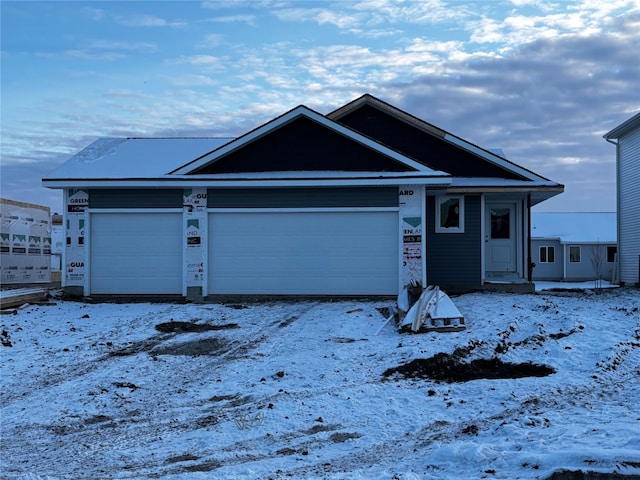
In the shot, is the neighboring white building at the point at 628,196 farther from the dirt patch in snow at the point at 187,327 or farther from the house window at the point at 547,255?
the dirt patch in snow at the point at 187,327

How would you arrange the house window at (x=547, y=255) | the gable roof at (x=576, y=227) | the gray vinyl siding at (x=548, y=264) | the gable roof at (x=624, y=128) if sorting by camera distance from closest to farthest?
the gable roof at (x=624, y=128)
the gable roof at (x=576, y=227)
the gray vinyl siding at (x=548, y=264)
the house window at (x=547, y=255)

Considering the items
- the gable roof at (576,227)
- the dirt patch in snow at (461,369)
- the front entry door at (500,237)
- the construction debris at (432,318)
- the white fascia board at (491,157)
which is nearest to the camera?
the dirt patch in snow at (461,369)

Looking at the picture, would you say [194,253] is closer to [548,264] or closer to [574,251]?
[548,264]

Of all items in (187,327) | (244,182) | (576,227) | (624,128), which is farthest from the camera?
(576,227)

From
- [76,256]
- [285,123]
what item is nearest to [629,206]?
[285,123]

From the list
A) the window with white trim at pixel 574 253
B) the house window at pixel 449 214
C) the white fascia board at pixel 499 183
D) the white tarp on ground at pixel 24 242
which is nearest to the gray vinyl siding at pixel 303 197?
the house window at pixel 449 214

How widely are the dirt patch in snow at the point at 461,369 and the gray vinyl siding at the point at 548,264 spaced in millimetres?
27052

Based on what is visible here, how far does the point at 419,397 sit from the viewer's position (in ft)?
21.6

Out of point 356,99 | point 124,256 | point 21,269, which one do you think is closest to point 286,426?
point 124,256

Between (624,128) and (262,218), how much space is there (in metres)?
13.8

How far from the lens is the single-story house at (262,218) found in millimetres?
14195

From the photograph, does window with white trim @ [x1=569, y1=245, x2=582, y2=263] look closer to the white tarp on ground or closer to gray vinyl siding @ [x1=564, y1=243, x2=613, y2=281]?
gray vinyl siding @ [x1=564, y1=243, x2=613, y2=281]

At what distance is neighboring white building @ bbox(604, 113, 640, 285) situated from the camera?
20.3m

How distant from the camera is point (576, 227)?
113 ft
